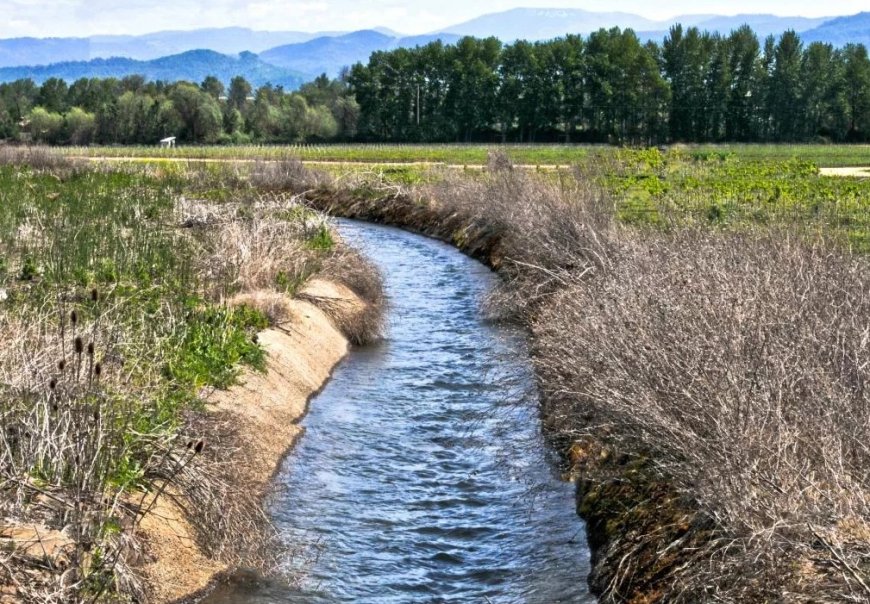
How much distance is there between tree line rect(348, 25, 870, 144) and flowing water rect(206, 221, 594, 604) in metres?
87.5

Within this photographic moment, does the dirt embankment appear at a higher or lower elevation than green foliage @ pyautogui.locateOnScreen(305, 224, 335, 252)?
lower

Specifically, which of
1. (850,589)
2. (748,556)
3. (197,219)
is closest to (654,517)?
(748,556)

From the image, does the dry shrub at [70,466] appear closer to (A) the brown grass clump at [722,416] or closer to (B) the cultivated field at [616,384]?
(B) the cultivated field at [616,384]

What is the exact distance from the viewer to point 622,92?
10925 cm

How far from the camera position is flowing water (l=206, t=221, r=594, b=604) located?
1177 cm

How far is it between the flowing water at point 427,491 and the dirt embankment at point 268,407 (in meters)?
0.27

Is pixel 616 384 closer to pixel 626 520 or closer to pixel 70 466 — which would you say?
pixel 626 520

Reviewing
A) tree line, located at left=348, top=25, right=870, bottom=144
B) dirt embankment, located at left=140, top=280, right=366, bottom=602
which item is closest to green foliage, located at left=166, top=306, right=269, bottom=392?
dirt embankment, located at left=140, top=280, right=366, bottom=602

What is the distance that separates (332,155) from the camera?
76.2 m

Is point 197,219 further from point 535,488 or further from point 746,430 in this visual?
point 746,430

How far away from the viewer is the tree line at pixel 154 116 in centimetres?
10281

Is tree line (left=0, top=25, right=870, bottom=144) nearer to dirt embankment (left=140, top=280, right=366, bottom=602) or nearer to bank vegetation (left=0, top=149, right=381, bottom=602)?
bank vegetation (left=0, top=149, right=381, bottom=602)

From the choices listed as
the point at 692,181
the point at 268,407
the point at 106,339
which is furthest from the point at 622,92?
the point at 106,339

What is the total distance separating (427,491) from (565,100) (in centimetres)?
9901
